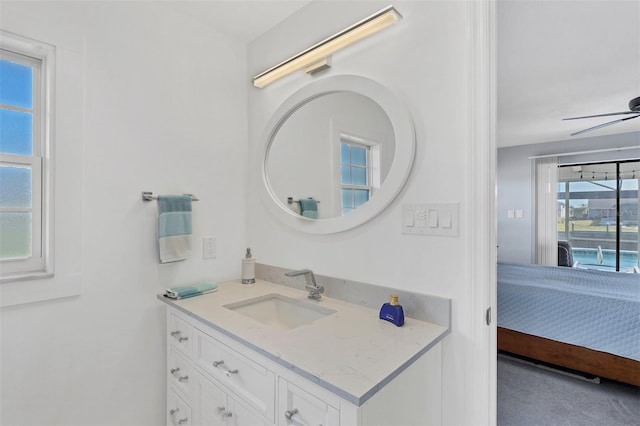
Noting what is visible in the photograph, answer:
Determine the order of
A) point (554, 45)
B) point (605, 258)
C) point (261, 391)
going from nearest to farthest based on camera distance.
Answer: point (261, 391), point (554, 45), point (605, 258)

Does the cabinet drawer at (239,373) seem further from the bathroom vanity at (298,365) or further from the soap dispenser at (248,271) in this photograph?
the soap dispenser at (248,271)

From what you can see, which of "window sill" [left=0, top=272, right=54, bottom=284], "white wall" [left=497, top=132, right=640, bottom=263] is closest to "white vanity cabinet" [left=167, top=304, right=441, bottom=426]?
"window sill" [left=0, top=272, right=54, bottom=284]

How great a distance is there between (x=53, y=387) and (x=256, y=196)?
49.6 inches

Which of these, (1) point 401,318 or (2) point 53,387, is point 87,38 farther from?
(1) point 401,318

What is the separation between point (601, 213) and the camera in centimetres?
444

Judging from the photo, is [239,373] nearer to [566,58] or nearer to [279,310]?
[279,310]

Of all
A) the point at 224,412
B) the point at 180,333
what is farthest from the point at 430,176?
the point at 180,333

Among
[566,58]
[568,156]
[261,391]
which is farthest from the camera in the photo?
[568,156]

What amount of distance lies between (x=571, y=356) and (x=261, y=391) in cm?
250

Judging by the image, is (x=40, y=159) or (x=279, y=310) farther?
(x=279, y=310)

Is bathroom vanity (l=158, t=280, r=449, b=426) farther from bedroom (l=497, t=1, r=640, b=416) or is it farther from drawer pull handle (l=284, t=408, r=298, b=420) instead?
bedroom (l=497, t=1, r=640, b=416)

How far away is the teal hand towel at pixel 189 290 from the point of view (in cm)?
146

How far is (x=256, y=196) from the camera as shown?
6.15 feet

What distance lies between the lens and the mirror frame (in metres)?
1.22
